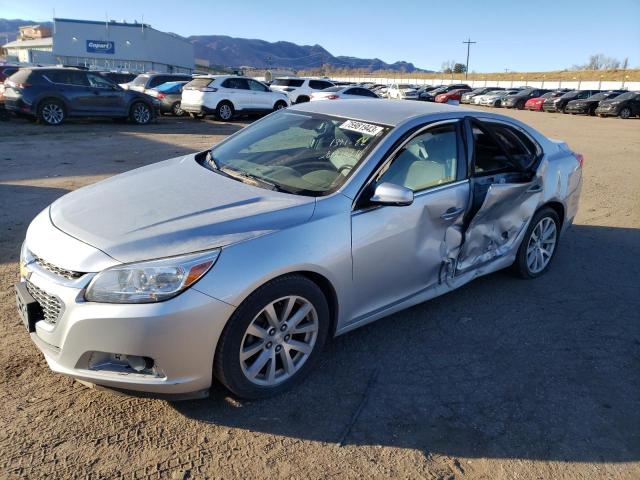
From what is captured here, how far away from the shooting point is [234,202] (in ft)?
10.1

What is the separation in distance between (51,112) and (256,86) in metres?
7.18

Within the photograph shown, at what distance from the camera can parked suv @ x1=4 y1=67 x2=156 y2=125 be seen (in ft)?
47.2

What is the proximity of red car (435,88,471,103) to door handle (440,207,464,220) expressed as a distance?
34316 millimetres

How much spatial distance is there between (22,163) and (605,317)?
30.8 feet

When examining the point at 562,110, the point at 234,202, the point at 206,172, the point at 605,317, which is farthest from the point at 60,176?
the point at 562,110

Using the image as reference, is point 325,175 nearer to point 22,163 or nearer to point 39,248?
point 39,248

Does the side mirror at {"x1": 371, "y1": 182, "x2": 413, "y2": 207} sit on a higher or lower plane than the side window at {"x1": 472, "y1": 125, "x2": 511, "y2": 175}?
lower

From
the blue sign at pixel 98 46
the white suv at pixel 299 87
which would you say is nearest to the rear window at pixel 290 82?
the white suv at pixel 299 87

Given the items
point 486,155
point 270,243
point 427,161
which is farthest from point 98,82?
point 270,243

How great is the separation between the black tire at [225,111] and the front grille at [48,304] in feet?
53.6

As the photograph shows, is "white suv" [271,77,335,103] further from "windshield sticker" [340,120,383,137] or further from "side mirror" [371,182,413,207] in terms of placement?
"side mirror" [371,182,413,207]

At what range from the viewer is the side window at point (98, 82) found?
15.5 meters

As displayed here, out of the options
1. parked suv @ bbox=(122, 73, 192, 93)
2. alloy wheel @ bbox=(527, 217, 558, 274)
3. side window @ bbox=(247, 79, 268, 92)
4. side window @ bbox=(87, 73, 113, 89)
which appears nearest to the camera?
alloy wheel @ bbox=(527, 217, 558, 274)

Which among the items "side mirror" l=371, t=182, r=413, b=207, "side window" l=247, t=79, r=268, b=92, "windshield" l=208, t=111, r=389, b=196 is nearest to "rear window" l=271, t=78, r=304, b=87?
"side window" l=247, t=79, r=268, b=92
